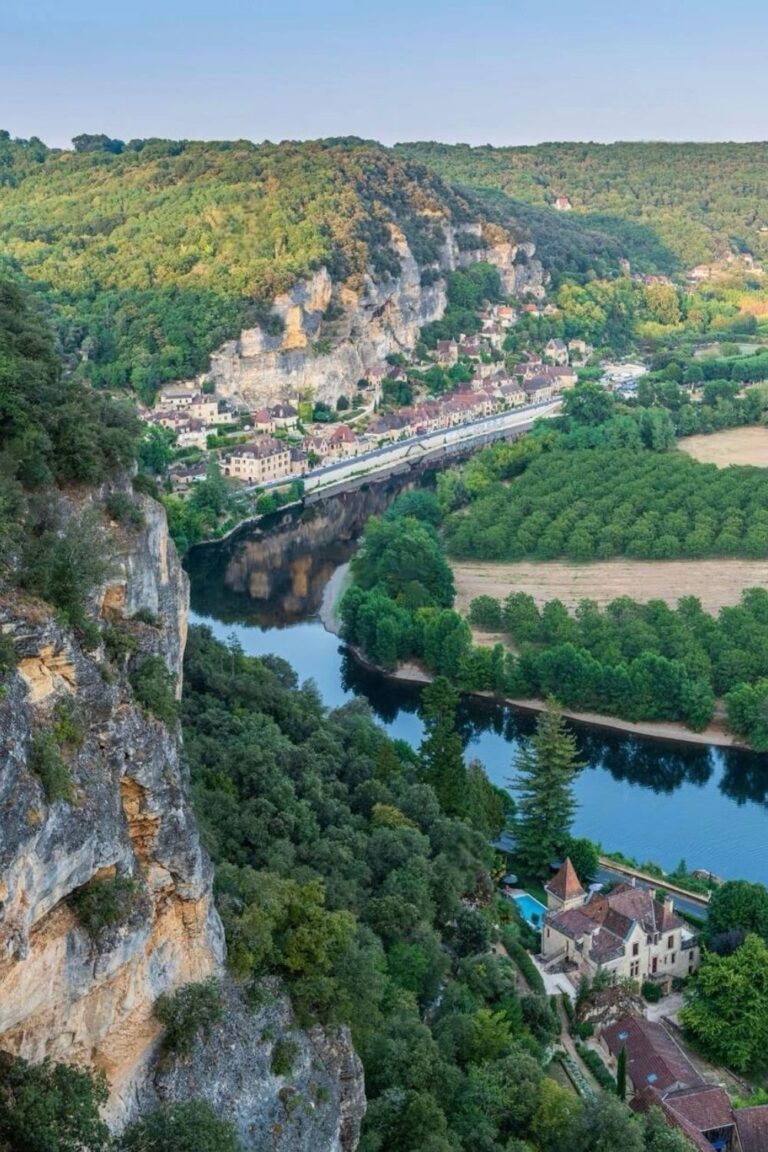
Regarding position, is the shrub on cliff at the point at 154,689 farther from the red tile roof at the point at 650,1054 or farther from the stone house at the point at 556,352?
the stone house at the point at 556,352

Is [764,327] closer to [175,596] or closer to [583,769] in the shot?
[583,769]

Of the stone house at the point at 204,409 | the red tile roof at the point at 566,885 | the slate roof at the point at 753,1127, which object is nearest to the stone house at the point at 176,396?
the stone house at the point at 204,409

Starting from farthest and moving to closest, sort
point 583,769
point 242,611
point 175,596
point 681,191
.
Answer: point 681,191
point 242,611
point 583,769
point 175,596

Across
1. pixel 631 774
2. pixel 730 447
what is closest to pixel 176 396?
pixel 730 447

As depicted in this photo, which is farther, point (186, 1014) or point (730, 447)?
point (730, 447)

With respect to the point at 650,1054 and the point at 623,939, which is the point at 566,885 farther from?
the point at 650,1054

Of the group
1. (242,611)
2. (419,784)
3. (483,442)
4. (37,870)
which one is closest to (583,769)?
(419,784)

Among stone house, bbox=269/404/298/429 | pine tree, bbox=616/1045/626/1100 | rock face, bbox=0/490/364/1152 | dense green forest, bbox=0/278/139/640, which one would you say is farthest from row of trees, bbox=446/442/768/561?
rock face, bbox=0/490/364/1152

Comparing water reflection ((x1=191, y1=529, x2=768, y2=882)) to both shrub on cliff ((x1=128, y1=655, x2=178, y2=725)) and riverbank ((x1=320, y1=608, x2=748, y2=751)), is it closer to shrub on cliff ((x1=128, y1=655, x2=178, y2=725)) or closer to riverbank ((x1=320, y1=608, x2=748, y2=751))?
riverbank ((x1=320, y1=608, x2=748, y2=751))
